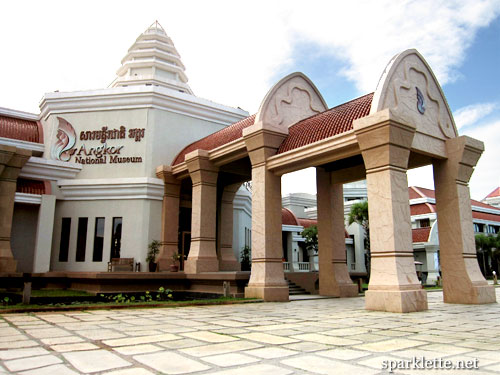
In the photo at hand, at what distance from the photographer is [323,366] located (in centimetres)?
409

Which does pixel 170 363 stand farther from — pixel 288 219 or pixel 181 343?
pixel 288 219

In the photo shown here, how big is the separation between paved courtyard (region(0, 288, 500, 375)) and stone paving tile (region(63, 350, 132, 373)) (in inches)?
0.4

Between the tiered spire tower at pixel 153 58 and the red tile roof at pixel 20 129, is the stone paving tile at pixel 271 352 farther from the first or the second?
the tiered spire tower at pixel 153 58

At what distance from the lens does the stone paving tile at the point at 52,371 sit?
3.81 metres

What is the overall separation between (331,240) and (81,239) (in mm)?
10943

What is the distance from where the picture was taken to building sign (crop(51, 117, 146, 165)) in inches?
747

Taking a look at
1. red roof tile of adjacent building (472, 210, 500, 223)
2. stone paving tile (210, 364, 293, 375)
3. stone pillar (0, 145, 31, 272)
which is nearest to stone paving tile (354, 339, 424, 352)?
stone paving tile (210, 364, 293, 375)

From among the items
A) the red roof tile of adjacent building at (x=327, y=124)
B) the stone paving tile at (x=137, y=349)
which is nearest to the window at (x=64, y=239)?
the red roof tile of adjacent building at (x=327, y=124)

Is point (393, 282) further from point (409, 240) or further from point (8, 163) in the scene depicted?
point (8, 163)

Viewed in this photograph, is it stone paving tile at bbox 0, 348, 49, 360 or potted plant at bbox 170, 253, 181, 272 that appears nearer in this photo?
stone paving tile at bbox 0, 348, 49, 360

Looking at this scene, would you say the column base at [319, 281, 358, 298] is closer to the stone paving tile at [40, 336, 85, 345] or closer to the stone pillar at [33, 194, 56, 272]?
the stone paving tile at [40, 336, 85, 345]

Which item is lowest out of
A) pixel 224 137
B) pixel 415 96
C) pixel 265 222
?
pixel 265 222

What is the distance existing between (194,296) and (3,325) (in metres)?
8.78

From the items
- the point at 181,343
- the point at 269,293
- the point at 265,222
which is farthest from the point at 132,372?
the point at 265,222
